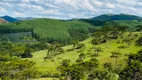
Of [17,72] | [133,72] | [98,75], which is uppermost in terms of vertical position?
[133,72]

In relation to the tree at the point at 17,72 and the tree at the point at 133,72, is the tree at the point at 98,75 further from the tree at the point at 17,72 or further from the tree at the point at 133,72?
the tree at the point at 17,72

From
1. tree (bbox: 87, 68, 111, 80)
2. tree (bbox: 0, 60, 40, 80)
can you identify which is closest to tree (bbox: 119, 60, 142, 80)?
tree (bbox: 87, 68, 111, 80)

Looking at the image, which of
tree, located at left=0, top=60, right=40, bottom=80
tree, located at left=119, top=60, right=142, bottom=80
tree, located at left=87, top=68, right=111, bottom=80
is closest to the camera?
tree, located at left=119, top=60, right=142, bottom=80

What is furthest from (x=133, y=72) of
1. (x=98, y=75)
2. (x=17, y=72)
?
(x=17, y=72)

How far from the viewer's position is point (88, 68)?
151250mm

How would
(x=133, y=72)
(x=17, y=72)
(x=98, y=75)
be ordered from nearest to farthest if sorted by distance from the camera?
1. (x=133, y=72)
2. (x=98, y=75)
3. (x=17, y=72)

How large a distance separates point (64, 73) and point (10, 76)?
103ft

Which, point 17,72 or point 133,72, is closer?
point 133,72

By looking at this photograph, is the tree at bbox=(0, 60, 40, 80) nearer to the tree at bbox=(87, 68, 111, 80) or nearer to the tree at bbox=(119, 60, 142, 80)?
the tree at bbox=(87, 68, 111, 80)

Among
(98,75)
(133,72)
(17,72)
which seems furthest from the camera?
(17,72)

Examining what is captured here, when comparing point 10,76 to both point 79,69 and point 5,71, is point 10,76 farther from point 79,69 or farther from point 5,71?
point 79,69

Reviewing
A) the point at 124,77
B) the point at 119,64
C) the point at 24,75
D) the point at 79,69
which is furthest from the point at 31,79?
the point at 119,64

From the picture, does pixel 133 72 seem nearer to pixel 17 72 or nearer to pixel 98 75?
pixel 98 75

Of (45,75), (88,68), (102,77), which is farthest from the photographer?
(45,75)
